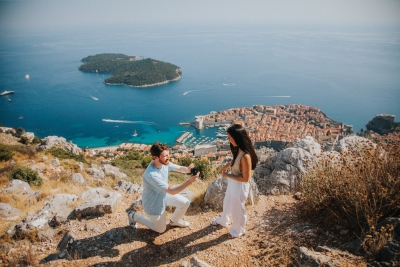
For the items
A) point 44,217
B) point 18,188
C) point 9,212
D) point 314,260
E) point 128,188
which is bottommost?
point 18,188

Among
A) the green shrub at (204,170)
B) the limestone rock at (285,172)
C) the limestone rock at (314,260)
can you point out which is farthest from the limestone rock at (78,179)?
the limestone rock at (314,260)

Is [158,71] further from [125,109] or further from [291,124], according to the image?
[291,124]

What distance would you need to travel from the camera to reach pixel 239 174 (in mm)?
2768

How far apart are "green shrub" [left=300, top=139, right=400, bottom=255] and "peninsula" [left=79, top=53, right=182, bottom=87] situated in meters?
62.5

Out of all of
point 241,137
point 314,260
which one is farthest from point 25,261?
point 314,260

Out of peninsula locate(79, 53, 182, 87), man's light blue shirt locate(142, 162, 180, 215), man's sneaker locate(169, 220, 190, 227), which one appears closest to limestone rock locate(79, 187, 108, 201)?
man's sneaker locate(169, 220, 190, 227)

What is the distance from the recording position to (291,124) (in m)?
39.2

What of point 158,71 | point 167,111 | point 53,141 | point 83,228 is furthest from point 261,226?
point 158,71

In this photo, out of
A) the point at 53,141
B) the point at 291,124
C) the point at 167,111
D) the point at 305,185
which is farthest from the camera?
the point at 167,111

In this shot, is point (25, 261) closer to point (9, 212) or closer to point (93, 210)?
point (93, 210)

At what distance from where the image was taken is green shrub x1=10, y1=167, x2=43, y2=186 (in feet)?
21.9

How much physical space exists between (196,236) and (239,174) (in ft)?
3.64

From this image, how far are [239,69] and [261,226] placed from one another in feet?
258

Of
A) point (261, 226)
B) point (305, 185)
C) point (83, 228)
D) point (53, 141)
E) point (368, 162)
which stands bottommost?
point (53, 141)
